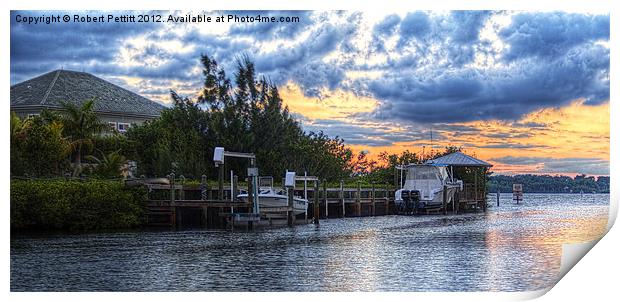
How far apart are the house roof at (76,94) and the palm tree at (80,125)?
0.38m

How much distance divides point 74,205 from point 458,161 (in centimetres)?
1472

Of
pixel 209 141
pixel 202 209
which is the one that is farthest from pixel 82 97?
pixel 202 209

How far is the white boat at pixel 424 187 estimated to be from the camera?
107 feet

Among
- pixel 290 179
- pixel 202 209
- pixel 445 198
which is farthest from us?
pixel 445 198

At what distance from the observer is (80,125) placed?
25.9 m

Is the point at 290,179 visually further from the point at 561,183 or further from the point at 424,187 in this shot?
the point at 424,187

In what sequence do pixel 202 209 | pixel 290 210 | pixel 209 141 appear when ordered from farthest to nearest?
pixel 209 141 < pixel 202 209 < pixel 290 210

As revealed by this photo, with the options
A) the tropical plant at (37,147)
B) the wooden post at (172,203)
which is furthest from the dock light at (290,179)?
the tropical plant at (37,147)

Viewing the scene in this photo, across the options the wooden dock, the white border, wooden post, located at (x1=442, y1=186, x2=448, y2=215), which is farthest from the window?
the white border
